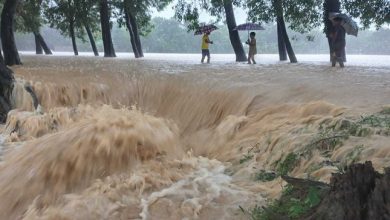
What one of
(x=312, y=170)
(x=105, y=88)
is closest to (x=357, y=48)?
(x=105, y=88)

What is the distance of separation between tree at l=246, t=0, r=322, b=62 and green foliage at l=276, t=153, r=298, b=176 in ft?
38.1

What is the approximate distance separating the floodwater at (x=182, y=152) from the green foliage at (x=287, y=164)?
0.06m

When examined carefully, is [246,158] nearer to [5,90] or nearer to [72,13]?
[5,90]

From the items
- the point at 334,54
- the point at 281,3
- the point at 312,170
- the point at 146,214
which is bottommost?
the point at 146,214

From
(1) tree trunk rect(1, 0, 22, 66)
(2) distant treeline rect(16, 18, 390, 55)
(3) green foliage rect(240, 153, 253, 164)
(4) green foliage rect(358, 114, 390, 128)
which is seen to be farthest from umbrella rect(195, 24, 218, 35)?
(2) distant treeline rect(16, 18, 390, 55)

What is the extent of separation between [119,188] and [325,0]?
13.8 metres

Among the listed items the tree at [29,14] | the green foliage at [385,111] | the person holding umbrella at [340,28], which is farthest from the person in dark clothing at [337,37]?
the tree at [29,14]

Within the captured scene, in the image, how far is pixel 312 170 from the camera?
4.31 metres

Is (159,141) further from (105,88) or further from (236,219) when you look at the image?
(105,88)

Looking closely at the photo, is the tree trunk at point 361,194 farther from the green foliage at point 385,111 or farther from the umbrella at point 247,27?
the umbrella at point 247,27

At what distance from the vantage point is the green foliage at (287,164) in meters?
4.59

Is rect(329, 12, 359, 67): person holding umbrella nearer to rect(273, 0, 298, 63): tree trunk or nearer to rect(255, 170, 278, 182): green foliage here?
rect(273, 0, 298, 63): tree trunk

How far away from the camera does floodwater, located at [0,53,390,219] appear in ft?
13.8

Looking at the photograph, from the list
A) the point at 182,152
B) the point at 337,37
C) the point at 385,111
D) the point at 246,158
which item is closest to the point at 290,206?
the point at 246,158
